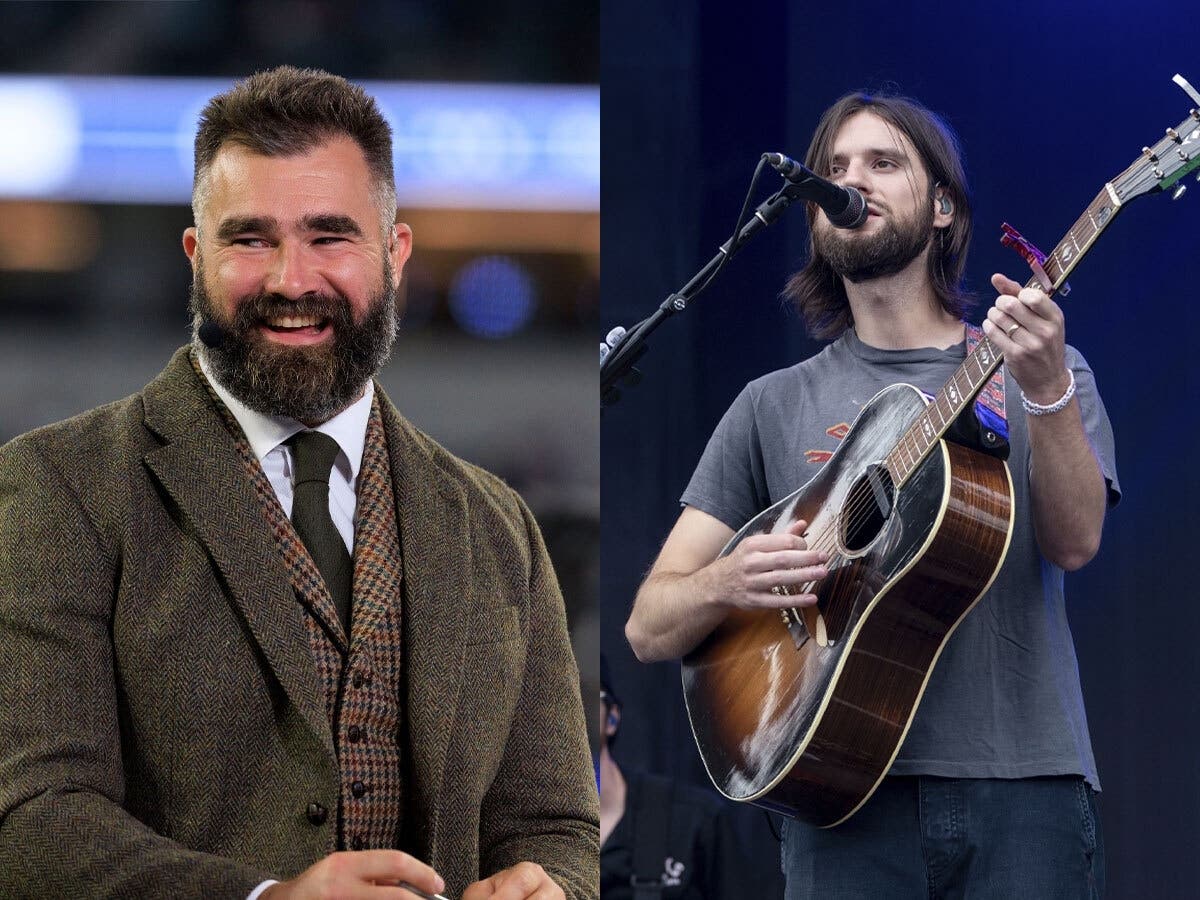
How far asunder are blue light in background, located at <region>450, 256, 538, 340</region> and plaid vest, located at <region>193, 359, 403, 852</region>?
75cm

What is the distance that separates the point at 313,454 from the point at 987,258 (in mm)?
1267

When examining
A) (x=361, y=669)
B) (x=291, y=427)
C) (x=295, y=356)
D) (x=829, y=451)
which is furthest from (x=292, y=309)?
(x=829, y=451)

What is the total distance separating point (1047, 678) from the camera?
2539mm

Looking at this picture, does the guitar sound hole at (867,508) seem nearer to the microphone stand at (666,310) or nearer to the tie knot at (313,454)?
the microphone stand at (666,310)

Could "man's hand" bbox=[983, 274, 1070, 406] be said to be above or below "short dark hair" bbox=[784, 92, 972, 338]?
below

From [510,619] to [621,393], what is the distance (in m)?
0.52

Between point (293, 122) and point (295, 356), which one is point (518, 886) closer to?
point (295, 356)

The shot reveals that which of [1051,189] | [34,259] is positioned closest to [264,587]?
[34,259]

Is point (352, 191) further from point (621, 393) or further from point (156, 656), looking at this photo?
point (156, 656)

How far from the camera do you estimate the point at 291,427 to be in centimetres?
278

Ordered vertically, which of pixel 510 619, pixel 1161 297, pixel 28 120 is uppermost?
pixel 28 120

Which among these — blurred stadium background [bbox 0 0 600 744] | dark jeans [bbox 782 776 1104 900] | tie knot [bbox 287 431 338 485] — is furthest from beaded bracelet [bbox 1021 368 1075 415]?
tie knot [bbox 287 431 338 485]

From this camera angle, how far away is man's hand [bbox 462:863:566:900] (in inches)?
98.7

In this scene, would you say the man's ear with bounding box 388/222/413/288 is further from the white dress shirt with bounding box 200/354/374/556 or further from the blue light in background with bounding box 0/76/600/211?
the white dress shirt with bounding box 200/354/374/556
